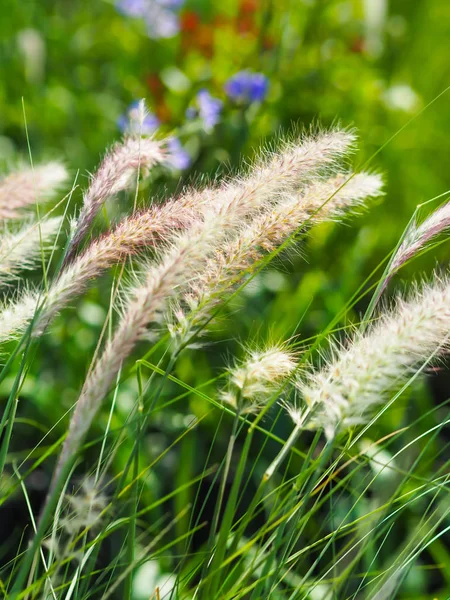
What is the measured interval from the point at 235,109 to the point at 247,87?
9 centimetres

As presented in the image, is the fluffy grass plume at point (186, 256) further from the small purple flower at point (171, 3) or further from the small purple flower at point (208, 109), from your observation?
the small purple flower at point (171, 3)

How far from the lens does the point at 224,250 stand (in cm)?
91

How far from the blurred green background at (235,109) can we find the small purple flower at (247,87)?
0.07 feet

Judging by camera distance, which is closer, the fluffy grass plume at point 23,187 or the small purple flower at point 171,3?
the fluffy grass plume at point 23,187

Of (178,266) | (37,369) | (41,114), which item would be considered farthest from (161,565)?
(41,114)

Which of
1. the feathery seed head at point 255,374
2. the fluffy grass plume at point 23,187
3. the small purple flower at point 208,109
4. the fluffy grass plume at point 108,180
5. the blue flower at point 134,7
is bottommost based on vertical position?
the feathery seed head at point 255,374

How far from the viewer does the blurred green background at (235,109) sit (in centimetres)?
188

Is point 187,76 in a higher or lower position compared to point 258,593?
higher

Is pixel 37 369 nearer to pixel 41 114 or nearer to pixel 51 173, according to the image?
pixel 51 173

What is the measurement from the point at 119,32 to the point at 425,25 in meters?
1.22

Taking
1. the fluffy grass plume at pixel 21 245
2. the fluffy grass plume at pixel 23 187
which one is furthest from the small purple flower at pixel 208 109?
the fluffy grass plume at pixel 21 245

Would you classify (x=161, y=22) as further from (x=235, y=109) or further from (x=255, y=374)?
(x=255, y=374)

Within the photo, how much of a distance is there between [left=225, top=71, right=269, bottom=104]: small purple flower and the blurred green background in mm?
22

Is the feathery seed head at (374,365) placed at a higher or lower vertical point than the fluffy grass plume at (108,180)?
lower
